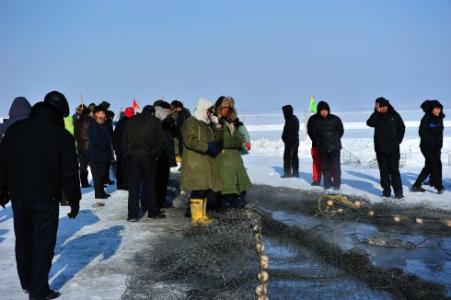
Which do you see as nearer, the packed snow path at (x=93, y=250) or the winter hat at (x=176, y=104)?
the packed snow path at (x=93, y=250)

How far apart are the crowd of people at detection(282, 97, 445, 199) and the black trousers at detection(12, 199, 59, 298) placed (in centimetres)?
751

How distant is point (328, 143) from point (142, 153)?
4957mm

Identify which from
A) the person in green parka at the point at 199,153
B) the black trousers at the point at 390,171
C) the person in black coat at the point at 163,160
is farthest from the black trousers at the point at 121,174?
the black trousers at the point at 390,171

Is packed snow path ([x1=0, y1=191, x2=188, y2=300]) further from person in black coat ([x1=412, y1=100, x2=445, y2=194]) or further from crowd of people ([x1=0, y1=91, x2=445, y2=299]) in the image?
person in black coat ([x1=412, y1=100, x2=445, y2=194])

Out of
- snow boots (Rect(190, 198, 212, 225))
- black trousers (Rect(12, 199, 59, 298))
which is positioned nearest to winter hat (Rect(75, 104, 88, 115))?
snow boots (Rect(190, 198, 212, 225))

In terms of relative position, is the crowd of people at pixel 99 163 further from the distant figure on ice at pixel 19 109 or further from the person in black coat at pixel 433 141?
the person in black coat at pixel 433 141

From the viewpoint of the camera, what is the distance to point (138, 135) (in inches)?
354

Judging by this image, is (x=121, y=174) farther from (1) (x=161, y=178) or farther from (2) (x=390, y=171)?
(2) (x=390, y=171)

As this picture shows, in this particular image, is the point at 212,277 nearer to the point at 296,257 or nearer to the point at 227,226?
the point at 296,257

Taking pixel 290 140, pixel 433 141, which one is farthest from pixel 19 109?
pixel 290 140

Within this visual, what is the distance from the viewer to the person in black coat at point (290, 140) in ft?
49.8

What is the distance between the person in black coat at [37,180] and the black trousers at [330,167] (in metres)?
8.03

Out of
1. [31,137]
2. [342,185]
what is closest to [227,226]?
[31,137]

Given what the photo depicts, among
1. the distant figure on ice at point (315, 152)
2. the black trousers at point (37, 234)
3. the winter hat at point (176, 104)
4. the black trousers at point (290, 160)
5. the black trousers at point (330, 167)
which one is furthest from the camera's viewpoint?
the black trousers at point (290, 160)
